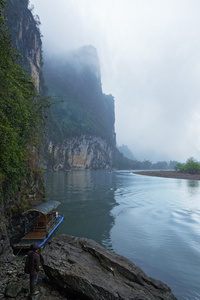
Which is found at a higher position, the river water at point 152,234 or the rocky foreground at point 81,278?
the rocky foreground at point 81,278

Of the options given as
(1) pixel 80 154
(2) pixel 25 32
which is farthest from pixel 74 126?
(2) pixel 25 32

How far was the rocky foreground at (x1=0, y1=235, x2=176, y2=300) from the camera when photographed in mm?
6051

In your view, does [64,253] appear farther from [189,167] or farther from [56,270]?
[189,167]


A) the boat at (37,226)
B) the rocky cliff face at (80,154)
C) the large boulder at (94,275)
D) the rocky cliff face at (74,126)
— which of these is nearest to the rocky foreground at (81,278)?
the large boulder at (94,275)

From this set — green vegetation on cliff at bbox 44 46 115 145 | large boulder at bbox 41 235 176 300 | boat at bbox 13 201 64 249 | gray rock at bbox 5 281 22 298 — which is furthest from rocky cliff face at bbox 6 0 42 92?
gray rock at bbox 5 281 22 298

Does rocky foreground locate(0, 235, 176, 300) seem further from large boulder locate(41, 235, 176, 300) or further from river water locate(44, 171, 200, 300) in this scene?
river water locate(44, 171, 200, 300)

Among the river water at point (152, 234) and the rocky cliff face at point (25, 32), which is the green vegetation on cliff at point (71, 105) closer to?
the rocky cliff face at point (25, 32)

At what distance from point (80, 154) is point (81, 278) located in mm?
144211

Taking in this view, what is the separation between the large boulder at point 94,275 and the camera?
6.10m

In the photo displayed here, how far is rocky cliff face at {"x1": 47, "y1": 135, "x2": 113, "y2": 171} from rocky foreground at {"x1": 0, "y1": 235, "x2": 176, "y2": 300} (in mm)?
100896

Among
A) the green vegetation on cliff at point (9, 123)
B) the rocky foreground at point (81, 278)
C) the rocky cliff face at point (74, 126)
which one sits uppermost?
the rocky cliff face at point (74, 126)

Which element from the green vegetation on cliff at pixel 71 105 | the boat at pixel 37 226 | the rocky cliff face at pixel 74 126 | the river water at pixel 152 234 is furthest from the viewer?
the green vegetation on cliff at pixel 71 105

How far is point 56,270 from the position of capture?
6.45 meters

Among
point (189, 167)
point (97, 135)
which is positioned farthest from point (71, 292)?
point (97, 135)
